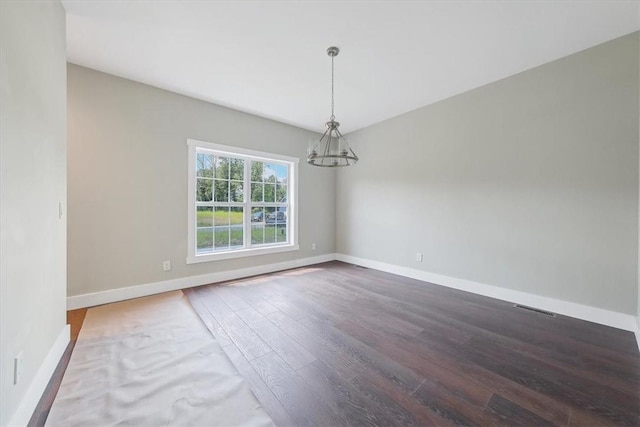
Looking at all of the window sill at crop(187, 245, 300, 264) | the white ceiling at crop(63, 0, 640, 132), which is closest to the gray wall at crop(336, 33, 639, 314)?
the white ceiling at crop(63, 0, 640, 132)

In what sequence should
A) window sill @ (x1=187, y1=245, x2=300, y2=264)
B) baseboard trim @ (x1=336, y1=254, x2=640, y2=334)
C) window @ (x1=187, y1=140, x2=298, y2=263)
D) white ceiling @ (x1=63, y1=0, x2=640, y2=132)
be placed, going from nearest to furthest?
white ceiling @ (x1=63, y1=0, x2=640, y2=132) < baseboard trim @ (x1=336, y1=254, x2=640, y2=334) < window sill @ (x1=187, y1=245, x2=300, y2=264) < window @ (x1=187, y1=140, x2=298, y2=263)

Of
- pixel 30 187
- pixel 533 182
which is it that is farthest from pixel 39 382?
pixel 533 182

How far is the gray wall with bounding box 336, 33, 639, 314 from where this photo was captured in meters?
2.42

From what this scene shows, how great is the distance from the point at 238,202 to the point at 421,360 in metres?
3.37

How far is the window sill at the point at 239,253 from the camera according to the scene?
3620mm

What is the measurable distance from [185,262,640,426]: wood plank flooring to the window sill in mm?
612

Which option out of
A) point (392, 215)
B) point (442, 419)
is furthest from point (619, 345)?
point (392, 215)

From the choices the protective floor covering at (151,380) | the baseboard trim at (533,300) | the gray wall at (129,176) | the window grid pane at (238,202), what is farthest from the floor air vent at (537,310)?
A: the gray wall at (129,176)

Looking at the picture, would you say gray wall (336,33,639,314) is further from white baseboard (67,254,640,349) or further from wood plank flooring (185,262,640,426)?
wood plank flooring (185,262,640,426)

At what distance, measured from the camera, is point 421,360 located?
1889mm

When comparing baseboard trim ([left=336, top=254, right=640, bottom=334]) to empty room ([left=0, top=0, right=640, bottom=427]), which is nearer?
empty room ([left=0, top=0, right=640, bottom=427])

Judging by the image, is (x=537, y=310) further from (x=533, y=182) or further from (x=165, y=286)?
(x=165, y=286)

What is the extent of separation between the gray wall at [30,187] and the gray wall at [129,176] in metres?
1.01

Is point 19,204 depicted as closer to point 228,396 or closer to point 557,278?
point 228,396
